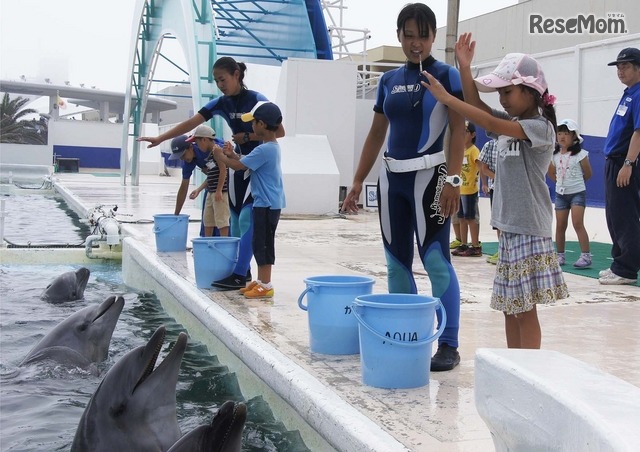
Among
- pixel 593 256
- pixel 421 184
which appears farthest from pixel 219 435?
pixel 593 256

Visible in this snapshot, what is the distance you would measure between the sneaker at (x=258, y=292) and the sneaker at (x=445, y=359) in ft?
6.38

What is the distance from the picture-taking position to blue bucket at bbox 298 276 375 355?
3.77m

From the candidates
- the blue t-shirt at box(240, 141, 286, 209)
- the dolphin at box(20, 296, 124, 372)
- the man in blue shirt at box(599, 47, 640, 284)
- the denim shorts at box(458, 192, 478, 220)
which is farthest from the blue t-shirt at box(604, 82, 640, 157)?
the dolphin at box(20, 296, 124, 372)

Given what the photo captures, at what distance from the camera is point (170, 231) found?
299 inches

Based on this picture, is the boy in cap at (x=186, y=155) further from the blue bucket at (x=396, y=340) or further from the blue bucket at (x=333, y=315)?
the blue bucket at (x=396, y=340)

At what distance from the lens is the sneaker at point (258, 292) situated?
539 centimetres

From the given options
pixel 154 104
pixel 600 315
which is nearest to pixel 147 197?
pixel 600 315

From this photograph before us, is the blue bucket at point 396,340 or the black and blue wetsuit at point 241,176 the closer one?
the blue bucket at point 396,340

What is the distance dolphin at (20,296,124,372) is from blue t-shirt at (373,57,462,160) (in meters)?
1.97

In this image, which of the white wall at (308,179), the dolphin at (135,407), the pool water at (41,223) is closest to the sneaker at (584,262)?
the dolphin at (135,407)

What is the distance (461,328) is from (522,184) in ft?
5.42

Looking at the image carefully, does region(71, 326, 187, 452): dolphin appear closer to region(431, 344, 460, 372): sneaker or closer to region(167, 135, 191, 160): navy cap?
region(431, 344, 460, 372): sneaker

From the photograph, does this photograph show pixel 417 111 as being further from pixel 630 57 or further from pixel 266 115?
pixel 630 57

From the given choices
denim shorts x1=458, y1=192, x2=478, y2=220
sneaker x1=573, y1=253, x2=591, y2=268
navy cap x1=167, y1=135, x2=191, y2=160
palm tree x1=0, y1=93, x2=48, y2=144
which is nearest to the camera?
navy cap x1=167, y1=135, x2=191, y2=160
